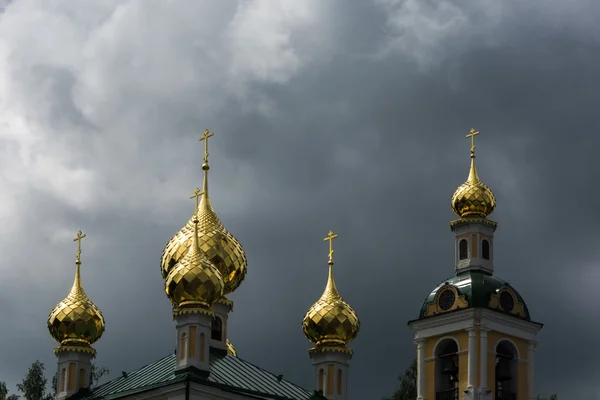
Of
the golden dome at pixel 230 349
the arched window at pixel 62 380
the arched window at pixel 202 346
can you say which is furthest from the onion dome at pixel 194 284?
the golden dome at pixel 230 349

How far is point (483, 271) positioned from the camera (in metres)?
39.9

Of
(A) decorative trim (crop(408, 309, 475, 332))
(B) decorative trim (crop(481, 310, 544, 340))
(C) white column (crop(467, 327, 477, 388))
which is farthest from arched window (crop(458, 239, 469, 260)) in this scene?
(C) white column (crop(467, 327, 477, 388))

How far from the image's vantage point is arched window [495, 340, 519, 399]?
38.8 m

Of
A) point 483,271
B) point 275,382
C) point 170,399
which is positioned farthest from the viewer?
point 483,271

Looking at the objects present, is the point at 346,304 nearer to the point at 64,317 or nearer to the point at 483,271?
the point at 483,271

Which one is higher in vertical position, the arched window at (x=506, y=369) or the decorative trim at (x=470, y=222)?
the decorative trim at (x=470, y=222)

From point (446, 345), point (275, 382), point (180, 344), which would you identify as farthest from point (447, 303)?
point (180, 344)

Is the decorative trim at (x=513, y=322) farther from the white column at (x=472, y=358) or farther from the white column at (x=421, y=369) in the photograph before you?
the white column at (x=421, y=369)

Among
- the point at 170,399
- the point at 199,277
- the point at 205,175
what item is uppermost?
the point at 205,175

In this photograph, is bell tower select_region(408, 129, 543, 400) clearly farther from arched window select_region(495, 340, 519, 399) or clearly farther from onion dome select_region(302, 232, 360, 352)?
onion dome select_region(302, 232, 360, 352)

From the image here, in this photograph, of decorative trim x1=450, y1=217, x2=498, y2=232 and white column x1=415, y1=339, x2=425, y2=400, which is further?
decorative trim x1=450, y1=217, x2=498, y2=232

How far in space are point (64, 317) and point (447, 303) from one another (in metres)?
7.30

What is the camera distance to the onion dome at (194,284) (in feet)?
115

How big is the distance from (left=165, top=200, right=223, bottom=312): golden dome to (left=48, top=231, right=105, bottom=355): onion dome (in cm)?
359
